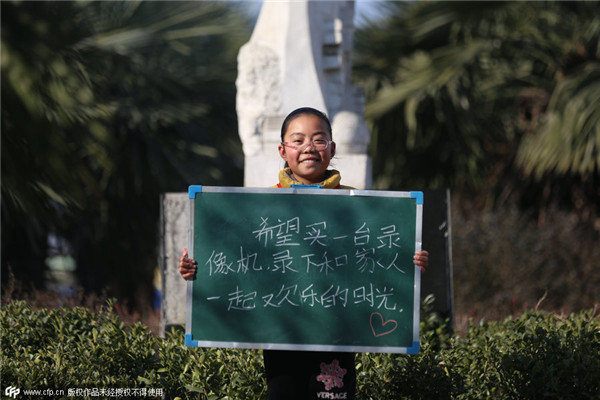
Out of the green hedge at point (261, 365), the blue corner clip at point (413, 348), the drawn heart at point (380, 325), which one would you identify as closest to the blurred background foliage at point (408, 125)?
the green hedge at point (261, 365)

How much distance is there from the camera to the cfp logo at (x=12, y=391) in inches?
116

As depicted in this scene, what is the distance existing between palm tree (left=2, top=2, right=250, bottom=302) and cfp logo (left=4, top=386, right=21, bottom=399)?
222cm

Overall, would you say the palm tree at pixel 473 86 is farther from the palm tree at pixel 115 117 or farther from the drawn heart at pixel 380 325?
the drawn heart at pixel 380 325

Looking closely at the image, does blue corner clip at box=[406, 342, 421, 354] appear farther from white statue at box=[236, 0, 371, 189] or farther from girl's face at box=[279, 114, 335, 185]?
white statue at box=[236, 0, 371, 189]

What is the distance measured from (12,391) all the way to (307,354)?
1291 mm

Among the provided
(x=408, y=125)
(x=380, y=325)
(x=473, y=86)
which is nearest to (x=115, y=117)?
(x=408, y=125)

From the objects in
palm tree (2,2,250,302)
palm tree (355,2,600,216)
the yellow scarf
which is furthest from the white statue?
palm tree (355,2,600,216)

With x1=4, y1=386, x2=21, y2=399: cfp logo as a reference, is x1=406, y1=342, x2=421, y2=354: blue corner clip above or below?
above

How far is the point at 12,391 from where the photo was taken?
2.97 meters

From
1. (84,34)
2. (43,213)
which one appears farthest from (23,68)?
(84,34)

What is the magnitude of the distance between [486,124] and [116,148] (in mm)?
4734

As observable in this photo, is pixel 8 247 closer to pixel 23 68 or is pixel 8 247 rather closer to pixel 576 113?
pixel 23 68

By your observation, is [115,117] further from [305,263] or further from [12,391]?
[305,263]

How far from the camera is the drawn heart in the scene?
262 centimetres
